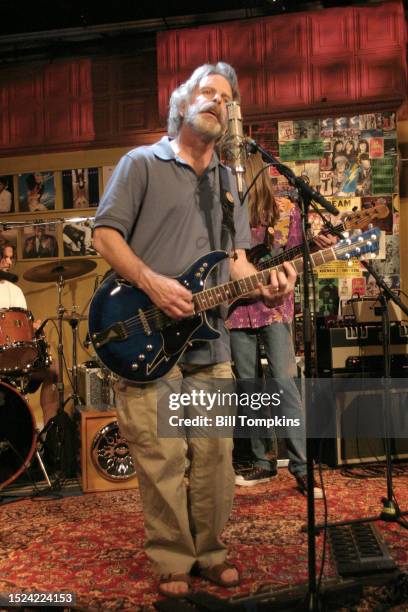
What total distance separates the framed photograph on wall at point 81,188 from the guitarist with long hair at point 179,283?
413 centimetres

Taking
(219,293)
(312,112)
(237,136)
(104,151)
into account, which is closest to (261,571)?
(219,293)

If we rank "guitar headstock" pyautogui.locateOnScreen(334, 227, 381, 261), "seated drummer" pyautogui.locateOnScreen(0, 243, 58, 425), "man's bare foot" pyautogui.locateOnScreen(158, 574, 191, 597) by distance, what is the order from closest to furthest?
1. "man's bare foot" pyautogui.locateOnScreen(158, 574, 191, 597)
2. "guitar headstock" pyautogui.locateOnScreen(334, 227, 381, 261)
3. "seated drummer" pyautogui.locateOnScreen(0, 243, 58, 425)

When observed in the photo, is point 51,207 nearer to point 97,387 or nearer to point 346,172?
point 97,387

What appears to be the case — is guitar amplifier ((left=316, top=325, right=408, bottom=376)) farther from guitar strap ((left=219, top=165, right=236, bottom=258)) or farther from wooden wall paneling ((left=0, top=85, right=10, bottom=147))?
wooden wall paneling ((left=0, top=85, right=10, bottom=147))

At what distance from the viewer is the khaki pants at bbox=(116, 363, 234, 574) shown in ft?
7.56

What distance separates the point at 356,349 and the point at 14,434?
245cm

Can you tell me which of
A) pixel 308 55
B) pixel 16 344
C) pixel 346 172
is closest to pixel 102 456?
pixel 16 344

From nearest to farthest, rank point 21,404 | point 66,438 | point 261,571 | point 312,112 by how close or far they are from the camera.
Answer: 1. point 261,571
2. point 21,404
3. point 66,438
4. point 312,112

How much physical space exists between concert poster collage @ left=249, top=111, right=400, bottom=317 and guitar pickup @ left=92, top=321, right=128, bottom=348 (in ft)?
11.9

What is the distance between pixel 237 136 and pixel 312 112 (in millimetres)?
4007

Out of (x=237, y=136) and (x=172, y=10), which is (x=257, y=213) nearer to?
(x=237, y=136)

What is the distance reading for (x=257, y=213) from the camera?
3918 mm

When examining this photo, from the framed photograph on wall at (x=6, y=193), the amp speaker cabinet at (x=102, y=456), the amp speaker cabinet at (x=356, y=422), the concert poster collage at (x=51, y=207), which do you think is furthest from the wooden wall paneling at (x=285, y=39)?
the amp speaker cabinet at (x=102, y=456)

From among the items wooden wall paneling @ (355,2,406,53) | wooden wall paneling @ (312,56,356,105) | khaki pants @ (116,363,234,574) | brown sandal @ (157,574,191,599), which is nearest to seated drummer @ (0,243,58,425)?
khaki pants @ (116,363,234,574)
